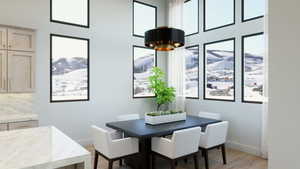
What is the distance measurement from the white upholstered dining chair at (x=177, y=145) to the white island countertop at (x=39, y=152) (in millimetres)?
1659

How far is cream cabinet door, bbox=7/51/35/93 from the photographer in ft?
11.6

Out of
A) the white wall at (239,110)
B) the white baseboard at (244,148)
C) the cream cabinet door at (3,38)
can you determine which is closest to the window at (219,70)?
the white wall at (239,110)

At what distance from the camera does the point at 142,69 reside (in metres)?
5.95

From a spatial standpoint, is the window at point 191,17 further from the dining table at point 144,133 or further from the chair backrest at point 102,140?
the chair backrest at point 102,140

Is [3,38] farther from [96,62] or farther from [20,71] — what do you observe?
[96,62]

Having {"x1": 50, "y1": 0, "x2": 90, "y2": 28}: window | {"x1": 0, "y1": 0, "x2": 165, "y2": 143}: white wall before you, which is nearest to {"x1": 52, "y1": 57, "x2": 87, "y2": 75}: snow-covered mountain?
{"x1": 0, "y1": 0, "x2": 165, "y2": 143}: white wall

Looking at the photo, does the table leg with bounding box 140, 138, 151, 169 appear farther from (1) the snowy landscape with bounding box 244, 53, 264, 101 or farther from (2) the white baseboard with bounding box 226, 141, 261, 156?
(1) the snowy landscape with bounding box 244, 53, 264, 101

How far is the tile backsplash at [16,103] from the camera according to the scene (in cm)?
388

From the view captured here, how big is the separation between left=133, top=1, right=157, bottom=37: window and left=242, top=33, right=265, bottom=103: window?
2.77 m

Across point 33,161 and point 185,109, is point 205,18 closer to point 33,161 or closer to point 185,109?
point 185,109

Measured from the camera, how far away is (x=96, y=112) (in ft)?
16.5
